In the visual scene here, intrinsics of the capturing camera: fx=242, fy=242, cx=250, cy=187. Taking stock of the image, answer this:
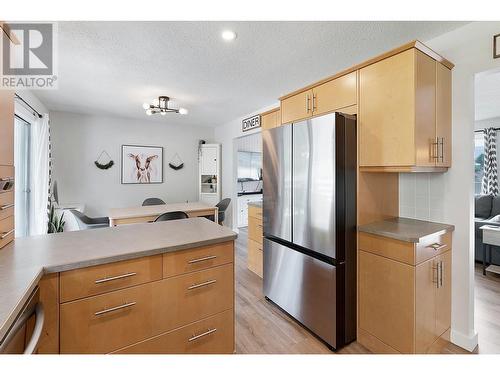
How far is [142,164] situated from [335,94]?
4192mm

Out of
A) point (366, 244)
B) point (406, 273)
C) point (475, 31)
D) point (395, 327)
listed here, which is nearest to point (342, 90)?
point (475, 31)

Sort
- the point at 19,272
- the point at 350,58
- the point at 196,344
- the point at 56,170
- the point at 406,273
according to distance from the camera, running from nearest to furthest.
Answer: the point at 19,272 → the point at 196,344 → the point at 406,273 → the point at 350,58 → the point at 56,170

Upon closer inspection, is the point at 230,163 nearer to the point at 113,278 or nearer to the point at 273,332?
the point at 273,332

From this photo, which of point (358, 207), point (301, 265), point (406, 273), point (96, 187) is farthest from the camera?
point (96, 187)

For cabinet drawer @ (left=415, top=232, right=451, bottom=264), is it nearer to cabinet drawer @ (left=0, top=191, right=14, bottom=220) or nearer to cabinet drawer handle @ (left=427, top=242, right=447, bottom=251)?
cabinet drawer handle @ (left=427, top=242, right=447, bottom=251)

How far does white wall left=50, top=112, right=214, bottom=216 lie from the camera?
4.31 meters

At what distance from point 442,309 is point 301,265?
3.40ft

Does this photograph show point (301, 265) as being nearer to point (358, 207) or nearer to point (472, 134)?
point (358, 207)

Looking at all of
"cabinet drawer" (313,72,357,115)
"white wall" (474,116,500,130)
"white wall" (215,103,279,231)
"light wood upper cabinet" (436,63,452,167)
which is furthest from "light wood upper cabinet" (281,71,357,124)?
"white wall" (474,116,500,130)

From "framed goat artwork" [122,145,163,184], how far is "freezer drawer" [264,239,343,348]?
3538 millimetres

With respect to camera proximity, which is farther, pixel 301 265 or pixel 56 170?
pixel 56 170

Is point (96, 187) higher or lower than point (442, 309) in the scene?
higher

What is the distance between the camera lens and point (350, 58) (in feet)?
7.47

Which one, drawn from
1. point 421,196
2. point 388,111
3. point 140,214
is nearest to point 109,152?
point 140,214
